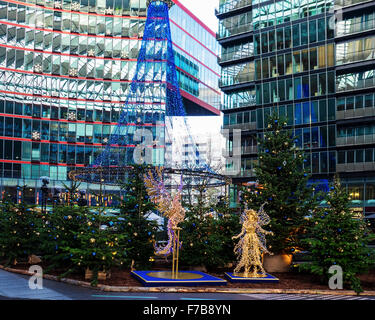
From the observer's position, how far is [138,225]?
21906 mm

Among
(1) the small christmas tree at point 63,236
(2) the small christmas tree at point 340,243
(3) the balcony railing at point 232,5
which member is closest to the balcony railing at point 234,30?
(3) the balcony railing at point 232,5

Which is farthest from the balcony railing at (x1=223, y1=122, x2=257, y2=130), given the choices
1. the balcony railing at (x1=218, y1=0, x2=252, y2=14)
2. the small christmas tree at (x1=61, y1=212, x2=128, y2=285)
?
the small christmas tree at (x1=61, y1=212, x2=128, y2=285)

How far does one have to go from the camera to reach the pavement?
14.8 metres

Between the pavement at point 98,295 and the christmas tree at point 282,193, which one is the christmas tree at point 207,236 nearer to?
the christmas tree at point 282,193

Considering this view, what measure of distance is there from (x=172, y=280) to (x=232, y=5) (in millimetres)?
60166

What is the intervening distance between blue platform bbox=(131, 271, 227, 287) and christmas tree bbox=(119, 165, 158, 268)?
6.95 ft

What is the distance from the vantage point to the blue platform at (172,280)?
17109 millimetres

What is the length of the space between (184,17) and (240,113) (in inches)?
1091

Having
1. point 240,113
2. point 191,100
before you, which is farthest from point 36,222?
point 191,100

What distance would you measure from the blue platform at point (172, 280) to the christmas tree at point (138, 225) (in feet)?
6.95

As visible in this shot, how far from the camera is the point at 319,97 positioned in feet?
193

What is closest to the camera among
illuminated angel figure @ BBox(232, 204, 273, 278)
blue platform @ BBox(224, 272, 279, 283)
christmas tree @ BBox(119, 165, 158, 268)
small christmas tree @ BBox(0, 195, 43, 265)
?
blue platform @ BBox(224, 272, 279, 283)

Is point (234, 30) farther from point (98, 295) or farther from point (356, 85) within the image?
point (98, 295)

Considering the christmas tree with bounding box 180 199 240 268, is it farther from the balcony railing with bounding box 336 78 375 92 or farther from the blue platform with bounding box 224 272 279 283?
the balcony railing with bounding box 336 78 375 92
